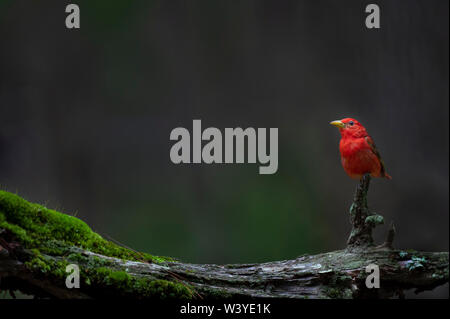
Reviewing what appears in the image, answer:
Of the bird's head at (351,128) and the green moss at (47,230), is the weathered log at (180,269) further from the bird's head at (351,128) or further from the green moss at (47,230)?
the bird's head at (351,128)

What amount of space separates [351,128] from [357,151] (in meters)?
0.13

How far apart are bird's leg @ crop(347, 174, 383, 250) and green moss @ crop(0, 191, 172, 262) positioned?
3.46 ft

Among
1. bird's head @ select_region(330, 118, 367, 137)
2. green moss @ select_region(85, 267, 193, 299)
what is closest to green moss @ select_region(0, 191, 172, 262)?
green moss @ select_region(85, 267, 193, 299)

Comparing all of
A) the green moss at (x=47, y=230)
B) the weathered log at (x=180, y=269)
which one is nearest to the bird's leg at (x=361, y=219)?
the weathered log at (x=180, y=269)

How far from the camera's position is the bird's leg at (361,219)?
191 cm

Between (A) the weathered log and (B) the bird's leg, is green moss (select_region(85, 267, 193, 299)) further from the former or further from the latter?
(B) the bird's leg

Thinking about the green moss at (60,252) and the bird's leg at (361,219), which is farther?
the bird's leg at (361,219)

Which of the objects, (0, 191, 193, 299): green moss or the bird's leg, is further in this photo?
the bird's leg

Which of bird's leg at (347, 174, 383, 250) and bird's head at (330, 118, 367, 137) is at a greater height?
bird's head at (330, 118, 367, 137)

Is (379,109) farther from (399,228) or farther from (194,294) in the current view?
(194,294)

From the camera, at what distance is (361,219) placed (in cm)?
193

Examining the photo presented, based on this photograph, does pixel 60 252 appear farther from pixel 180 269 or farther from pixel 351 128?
pixel 351 128

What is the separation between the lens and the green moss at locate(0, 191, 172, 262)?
143 centimetres
